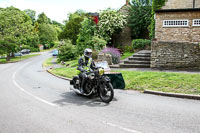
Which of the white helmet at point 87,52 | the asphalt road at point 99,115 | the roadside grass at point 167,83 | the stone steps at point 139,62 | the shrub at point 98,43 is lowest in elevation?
the asphalt road at point 99,115

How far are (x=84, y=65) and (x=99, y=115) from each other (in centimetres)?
272

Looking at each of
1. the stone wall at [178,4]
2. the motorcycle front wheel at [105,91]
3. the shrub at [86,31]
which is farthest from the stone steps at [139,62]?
A: the shrub at [86,31]

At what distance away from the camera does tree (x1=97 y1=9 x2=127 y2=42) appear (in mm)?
27391

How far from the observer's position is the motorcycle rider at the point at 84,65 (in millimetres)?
7551

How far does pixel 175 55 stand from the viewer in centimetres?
1322

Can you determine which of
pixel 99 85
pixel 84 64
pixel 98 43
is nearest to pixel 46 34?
pixel 98 43

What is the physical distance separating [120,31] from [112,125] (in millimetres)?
26014

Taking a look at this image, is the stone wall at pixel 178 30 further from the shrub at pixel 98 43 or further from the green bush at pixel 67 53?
the green bush at pixel 67 53

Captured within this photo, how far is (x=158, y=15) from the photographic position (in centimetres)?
1859

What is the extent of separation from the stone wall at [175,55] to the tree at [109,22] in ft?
46.3

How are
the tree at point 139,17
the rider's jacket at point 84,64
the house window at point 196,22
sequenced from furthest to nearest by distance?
the tree at point 139,17 < the house window at point 196,22 < the rider's jacket at point 84,64

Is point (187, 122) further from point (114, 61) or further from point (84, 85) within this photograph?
point (114, 61)

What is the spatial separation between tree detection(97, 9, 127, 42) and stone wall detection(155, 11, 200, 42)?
382 inches

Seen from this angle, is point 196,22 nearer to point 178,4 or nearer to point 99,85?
point 178,4
